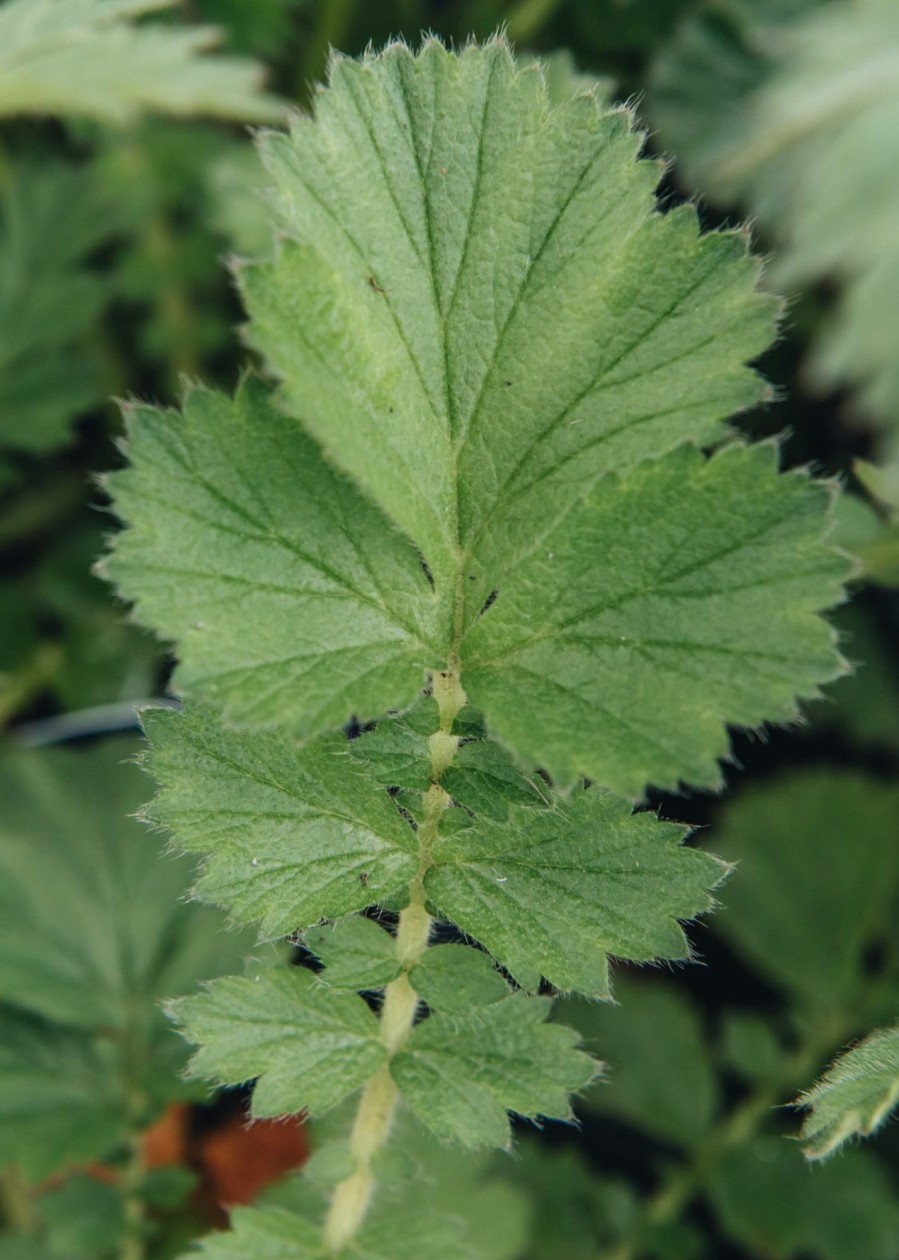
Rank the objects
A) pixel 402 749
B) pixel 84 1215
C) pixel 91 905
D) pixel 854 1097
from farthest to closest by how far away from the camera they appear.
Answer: pixel 91 905 < pixel 84 1215 < pixel 402 749 < pixel 854 1097

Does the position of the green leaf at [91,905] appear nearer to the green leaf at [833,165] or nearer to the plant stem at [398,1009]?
the plant stem at [398,1009]

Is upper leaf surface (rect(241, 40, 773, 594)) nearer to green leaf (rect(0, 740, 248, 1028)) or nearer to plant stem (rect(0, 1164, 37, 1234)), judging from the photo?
green leaf (rect(0, 740, 248, 1028))

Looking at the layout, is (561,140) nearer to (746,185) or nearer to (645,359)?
(645,359)

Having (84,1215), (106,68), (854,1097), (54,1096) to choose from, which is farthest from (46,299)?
(854,1097)

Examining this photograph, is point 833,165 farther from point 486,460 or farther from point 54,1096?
point 54,1096

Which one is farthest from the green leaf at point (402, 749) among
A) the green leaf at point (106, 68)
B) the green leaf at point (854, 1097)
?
the green leaf at point (106, 68)

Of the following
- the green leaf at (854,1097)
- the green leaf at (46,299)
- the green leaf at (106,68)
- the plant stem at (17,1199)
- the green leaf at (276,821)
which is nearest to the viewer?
the green leaf at (854,1097)

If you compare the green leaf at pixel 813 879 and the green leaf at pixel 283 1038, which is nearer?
the green leaf at pixel 283 1038
